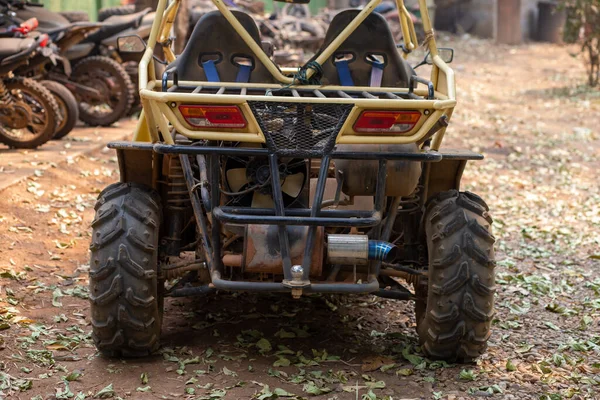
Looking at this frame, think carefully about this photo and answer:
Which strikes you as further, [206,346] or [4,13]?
[4,13]

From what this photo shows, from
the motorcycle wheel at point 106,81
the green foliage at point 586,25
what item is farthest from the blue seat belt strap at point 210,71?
the green foliage at point 586,25

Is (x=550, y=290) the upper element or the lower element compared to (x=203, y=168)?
lower

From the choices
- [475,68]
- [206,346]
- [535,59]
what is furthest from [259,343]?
[535,59]

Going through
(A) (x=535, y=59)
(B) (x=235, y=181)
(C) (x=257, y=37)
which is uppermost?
(C) (x=257, y=37)

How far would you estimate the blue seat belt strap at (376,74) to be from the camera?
5.50 m

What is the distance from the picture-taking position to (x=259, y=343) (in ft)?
15.6

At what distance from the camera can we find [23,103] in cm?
944

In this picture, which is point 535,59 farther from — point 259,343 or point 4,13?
point 259,343

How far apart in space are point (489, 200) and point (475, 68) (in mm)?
12169

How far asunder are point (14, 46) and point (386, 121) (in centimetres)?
621

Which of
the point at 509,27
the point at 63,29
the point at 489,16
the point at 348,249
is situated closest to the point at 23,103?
the point at 63,29

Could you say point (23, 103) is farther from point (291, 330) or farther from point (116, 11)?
point (291, 330)

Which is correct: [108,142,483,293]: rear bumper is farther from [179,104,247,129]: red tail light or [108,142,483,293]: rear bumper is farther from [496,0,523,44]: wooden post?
[496,0,523,44]: wooden post

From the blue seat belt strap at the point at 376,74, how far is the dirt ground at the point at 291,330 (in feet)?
4.53
